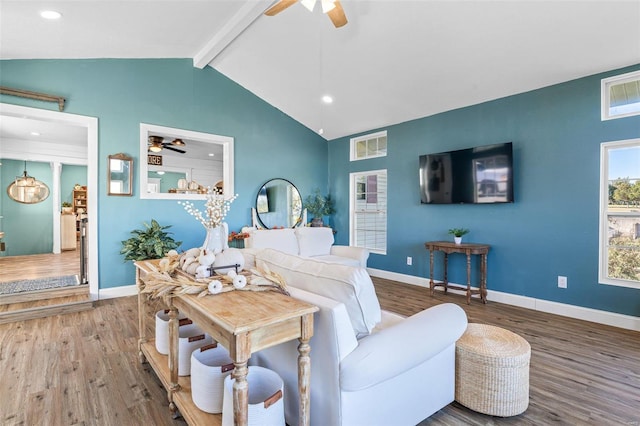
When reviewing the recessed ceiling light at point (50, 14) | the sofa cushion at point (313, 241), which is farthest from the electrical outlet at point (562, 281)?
the recessed ceiling light at point (50, 14)

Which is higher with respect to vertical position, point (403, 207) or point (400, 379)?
point (403, 207)

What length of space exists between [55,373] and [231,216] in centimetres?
327

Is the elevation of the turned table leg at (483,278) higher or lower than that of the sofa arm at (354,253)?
lower

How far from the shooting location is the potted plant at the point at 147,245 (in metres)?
4.14

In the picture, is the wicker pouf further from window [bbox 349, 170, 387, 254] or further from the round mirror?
the round mirror

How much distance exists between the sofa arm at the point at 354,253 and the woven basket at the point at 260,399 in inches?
120

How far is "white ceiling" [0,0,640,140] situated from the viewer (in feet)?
9.54

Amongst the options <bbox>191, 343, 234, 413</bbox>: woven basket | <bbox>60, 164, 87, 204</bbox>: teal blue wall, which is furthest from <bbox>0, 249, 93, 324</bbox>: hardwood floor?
<bbox>60, 164, 87, 204</bbox>: teal blue wall

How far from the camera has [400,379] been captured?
5.28 ft

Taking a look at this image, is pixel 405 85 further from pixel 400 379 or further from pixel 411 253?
pixel 400 379

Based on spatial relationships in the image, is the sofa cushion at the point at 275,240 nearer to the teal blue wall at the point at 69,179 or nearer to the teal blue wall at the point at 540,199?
the teal blue wall at the point at 540,199

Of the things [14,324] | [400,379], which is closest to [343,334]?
[400,379]

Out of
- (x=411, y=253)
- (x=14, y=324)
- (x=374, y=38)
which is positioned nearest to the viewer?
(x=14, y=324)

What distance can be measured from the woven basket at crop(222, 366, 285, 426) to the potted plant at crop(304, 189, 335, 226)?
Answer: 178 inches
